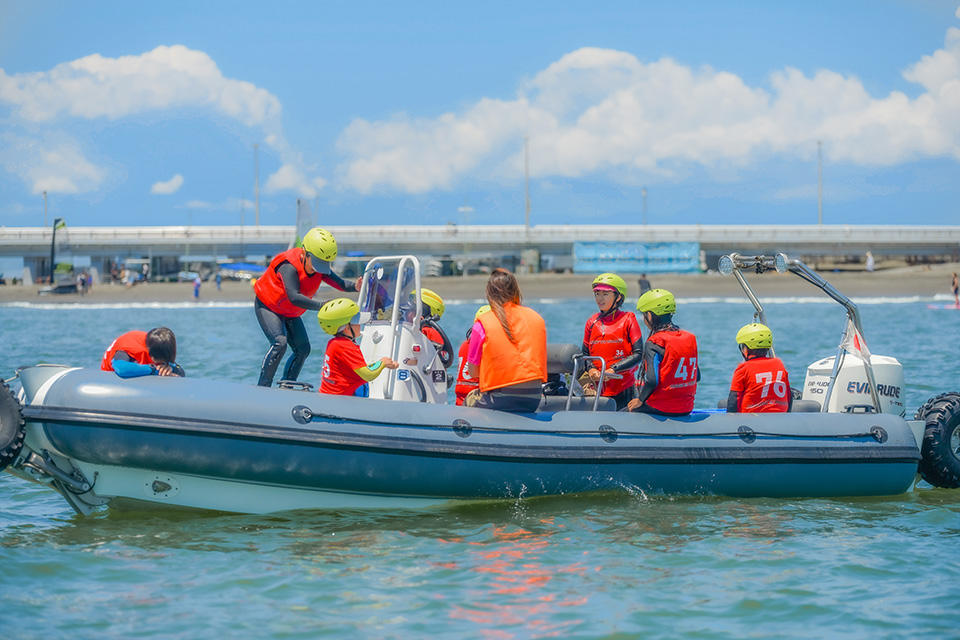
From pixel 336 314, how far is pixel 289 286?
958 mm

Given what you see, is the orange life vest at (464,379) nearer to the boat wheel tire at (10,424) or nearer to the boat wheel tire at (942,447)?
the boat wheel tire at (10,424)

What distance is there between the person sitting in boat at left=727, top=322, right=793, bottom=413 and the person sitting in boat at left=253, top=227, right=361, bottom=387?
3184mm

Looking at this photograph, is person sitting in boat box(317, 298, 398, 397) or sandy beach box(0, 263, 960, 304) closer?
person sitting in boat box(317, 298, 398, 397)

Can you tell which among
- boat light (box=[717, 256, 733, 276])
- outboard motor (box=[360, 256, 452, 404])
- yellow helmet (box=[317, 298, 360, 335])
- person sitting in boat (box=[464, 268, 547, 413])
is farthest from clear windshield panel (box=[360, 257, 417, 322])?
boat light (box=[717, 256, 733, 276])

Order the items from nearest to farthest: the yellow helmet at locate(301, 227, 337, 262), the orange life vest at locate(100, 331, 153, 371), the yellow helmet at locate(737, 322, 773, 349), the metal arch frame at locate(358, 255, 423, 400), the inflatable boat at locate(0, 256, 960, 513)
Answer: the inflatable boat at locate(0, 256, 960, 513) → the orange life vest at locate(100, 331, 153, 371) → the metal arch frame at locate(358, 255, 423, 400) → the yellow helmet at locate(301, 227, 337, 262) → the yellow helmet at locate(737, 322, 773, 349)

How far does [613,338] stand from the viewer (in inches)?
327

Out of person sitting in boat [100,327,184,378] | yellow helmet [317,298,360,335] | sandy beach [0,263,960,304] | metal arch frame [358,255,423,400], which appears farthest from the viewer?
sandy beach [0,263,960,304]

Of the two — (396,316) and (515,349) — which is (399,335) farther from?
(515,349)

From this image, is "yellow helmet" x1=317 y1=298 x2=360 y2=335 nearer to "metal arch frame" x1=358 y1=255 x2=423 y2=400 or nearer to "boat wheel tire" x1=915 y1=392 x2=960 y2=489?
"metal arch frame" x1=358 y1=255 x2=423 y2=400

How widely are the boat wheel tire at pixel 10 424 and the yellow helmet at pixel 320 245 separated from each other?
241cm

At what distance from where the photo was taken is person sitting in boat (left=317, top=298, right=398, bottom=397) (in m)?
7.60

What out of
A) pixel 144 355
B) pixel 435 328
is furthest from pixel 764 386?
pixel 144 355

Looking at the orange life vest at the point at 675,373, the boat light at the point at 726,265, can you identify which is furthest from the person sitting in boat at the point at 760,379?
the orange life vest at the point at 675,373

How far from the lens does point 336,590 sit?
6.27m
